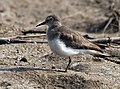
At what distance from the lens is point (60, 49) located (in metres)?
7.08

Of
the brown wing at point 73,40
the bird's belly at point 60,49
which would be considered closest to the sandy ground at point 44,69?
the bird's belly at point 60,49

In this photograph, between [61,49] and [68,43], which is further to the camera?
[68,43]

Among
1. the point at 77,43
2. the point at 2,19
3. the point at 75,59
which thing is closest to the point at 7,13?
the point at 2,19

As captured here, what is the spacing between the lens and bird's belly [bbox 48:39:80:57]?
279 inches

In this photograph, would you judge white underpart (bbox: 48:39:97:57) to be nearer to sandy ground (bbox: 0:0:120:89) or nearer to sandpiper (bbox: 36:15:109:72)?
sandpiper (bbox: 36:15:109:72)

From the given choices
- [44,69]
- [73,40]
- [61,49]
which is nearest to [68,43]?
[73,40]

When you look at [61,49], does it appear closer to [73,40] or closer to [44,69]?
[73,40]

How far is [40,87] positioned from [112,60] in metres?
1.90

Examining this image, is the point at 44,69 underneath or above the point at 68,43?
underneath

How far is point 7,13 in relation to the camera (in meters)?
12.9

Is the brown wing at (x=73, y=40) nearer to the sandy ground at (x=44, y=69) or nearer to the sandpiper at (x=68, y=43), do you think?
the sandpiper at (x=68, y=43)

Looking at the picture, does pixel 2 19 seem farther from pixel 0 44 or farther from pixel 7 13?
pixel 0 44

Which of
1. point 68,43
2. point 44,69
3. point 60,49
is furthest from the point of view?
point 44,69

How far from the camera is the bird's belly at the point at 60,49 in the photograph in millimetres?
7074
